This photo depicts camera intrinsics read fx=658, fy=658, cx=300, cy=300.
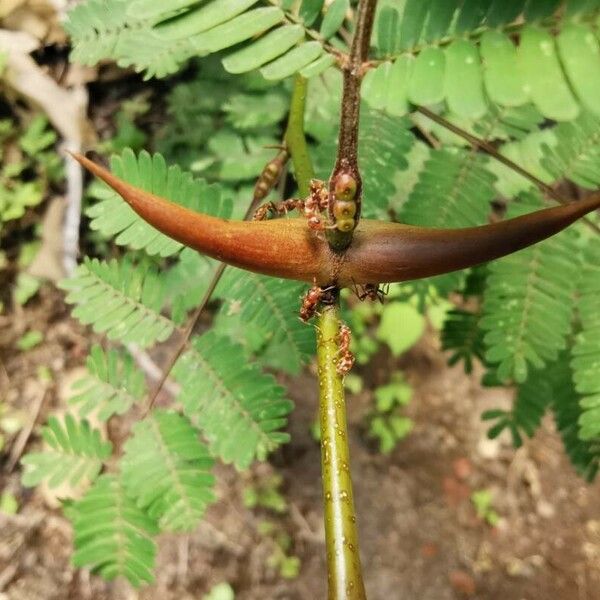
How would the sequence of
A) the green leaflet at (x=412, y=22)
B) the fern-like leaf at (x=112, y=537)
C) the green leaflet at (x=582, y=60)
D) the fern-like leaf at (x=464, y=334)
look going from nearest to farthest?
the green leaflet at (x=582, y=60), the green leaflet at (x=412, y=22), the fern-like leaf at (x=112, y=537), the fern-like leaf at (x=464, y=334)

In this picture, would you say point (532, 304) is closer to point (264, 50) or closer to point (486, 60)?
point (486, 60)

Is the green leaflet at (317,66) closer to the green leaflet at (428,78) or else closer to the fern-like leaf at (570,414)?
the green leaflet at (428,78)

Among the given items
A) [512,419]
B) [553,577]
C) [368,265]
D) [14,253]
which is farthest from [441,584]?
[368,265]

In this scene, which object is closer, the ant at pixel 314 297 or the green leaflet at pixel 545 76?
the green leaflet at pixel 545 76

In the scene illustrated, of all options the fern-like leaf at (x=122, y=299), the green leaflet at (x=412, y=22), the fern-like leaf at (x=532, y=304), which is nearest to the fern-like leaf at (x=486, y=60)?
the green leaflet at (x=412, y=22)

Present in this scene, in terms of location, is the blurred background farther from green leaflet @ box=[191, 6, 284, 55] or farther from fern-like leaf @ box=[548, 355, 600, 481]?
green leaflet @ box=[191, 6, 284, 55]

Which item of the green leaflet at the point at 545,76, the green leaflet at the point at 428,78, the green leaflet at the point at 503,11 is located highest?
the green leaflet at the point at 503,11
